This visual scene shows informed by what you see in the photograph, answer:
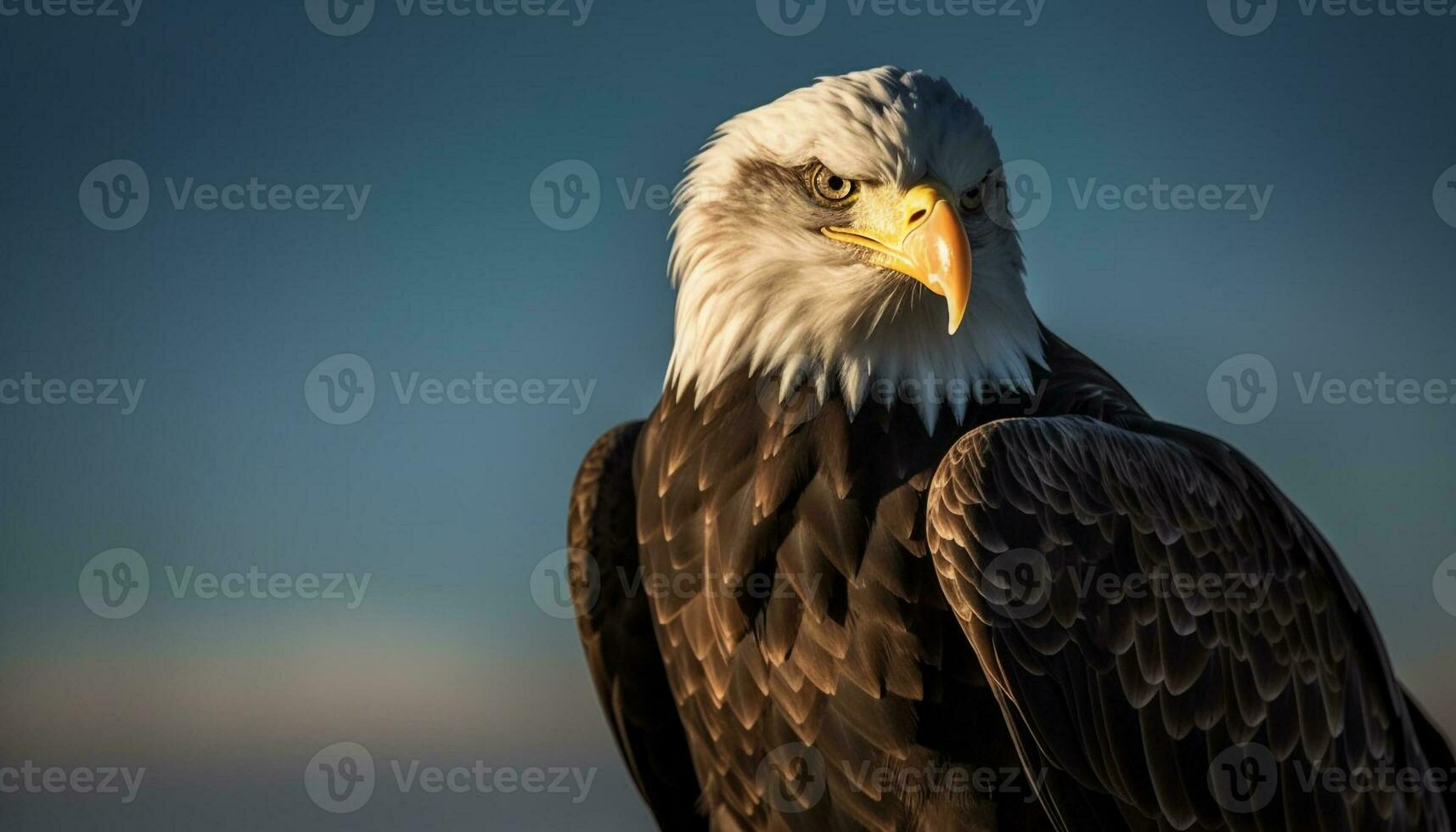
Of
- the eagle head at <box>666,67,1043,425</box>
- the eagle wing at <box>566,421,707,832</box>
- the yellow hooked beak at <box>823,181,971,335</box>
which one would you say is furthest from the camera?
the eagle wing at <box>566,421,707,832</box>

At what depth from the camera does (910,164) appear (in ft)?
8.56

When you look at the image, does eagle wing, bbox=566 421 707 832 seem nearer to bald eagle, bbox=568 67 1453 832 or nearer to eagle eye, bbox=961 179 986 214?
bald eagle, bbox=568 67 1453 832

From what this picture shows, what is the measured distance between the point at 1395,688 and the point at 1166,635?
841mm

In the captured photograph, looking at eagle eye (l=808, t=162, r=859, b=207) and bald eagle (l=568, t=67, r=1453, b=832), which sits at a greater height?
eagle eye (l=808, t=162, r=859, b=207)

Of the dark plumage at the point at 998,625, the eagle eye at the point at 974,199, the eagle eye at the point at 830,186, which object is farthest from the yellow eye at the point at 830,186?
the dark plumage at the point at 998,625

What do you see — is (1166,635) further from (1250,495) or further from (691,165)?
(691,165)

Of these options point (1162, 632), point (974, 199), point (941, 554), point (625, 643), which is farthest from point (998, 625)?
point (625, 643)

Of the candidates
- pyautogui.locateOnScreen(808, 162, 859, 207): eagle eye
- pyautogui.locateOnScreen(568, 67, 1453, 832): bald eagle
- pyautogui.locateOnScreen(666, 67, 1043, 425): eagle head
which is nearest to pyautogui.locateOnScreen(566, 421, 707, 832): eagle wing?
pyautogui.locateOnScreen(568, 67, 1453, 832): bald eagle

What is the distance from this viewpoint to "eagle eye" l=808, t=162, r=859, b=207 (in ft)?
8.85

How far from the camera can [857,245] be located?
2.71 metres

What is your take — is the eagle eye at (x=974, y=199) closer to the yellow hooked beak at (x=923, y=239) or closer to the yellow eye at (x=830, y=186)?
the yellow hooked beak at (x=923, y=239)

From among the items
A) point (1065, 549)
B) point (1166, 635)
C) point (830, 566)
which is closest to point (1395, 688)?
point (1166, 635)

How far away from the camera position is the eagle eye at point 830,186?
2697 millimetres

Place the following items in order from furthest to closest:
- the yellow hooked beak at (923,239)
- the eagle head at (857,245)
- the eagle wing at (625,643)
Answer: the eagle wing at (625,643), the eagle head at (857,245), the yellow hooked beak at (923,239)
